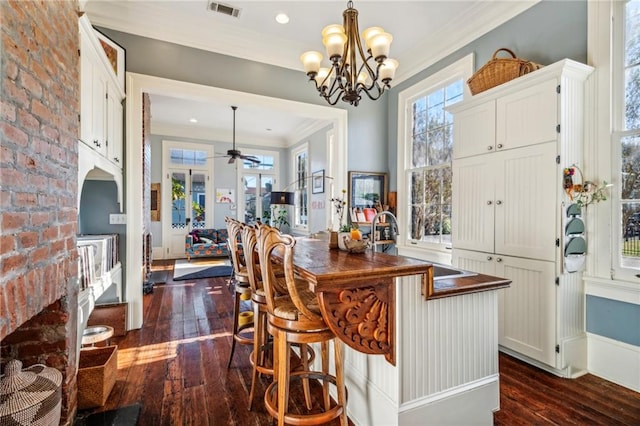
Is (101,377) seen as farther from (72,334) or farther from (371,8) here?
(371,8)

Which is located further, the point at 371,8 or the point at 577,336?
the point at 371,8

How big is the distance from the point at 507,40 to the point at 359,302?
306cm

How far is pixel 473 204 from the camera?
289 centimetres

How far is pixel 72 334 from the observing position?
1.71 metres

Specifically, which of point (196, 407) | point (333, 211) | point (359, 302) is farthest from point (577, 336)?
point (333, 211)

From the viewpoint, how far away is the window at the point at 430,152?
3.68 meters

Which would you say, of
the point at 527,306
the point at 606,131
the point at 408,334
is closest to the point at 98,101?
the point at 408,334

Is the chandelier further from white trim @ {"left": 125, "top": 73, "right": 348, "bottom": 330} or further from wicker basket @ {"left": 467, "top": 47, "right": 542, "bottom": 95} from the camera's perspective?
white trim @ {"left": 125, "top": 73, "right": 348, "bottom": 330}

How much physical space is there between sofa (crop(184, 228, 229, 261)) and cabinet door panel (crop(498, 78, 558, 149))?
19.4ft

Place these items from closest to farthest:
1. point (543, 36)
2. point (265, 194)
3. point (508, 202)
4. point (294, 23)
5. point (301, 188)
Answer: point (508, 202)
point (543, 36)
point (294, 23)
point (301, 188)
point (265, 194)

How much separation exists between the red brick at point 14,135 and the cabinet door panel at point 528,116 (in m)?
3.07

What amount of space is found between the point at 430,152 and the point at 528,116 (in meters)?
1.56

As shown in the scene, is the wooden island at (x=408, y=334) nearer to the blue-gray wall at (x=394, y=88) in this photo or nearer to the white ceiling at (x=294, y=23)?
the blue-gray wall at (x=394, y=88)

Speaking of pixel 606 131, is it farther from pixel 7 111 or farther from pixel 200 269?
pixel 200 269
